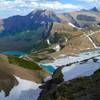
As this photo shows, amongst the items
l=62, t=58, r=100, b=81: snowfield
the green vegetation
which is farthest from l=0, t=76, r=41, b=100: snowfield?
the green vegetation

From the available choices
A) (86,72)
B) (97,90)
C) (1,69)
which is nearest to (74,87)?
(97,90)

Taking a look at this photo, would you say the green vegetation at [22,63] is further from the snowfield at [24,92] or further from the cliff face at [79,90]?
the cliff face at [79,90]

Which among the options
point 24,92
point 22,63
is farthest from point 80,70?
point 22,63

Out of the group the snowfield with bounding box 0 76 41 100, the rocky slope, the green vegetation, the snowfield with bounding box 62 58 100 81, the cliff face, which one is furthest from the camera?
the green vegetation

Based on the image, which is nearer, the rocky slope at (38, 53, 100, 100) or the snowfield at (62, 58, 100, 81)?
the rocky slope at (38, 53, 100, 100)

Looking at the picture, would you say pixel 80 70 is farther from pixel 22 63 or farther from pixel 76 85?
pixel 22 63

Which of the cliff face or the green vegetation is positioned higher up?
the cliff face

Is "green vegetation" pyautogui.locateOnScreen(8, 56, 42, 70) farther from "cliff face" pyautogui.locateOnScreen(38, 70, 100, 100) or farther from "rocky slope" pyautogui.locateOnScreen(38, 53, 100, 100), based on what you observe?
"cliff face" pyautogui.locateOnScreen(38, 70, 100, 100)

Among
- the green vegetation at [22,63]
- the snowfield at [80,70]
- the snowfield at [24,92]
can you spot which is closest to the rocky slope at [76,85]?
the snowfield at [80,70]

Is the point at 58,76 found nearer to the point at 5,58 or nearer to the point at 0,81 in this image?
the point at 0,81
